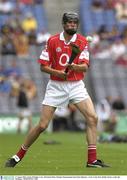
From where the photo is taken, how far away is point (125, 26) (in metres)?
41.0

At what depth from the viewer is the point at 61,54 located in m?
14.2

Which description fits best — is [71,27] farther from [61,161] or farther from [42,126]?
[61,161]

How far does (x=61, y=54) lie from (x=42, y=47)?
23.2 m

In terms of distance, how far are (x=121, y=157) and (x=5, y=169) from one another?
4.42 m

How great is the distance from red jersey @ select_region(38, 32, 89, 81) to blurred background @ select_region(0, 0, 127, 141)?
62.6ft

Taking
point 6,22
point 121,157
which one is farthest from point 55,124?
point 121,157

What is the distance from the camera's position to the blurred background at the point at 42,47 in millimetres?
35062

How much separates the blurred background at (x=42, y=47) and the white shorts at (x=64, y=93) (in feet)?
62.2

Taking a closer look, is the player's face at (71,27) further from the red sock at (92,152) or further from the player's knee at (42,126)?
the red sock at (92,152)

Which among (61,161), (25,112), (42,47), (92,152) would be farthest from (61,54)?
(42,47)

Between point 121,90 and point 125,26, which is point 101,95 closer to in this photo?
point 121,90

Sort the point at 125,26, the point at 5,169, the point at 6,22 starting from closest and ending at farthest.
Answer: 1. the point at 5,169
2. the point at 6,22
3. the point at 125,26

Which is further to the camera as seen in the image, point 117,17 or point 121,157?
point 117,17

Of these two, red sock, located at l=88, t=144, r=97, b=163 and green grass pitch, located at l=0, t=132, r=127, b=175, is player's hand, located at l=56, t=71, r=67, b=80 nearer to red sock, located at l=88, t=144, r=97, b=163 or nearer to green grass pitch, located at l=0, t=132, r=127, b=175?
red sock, located at l=88, t=144, r=97, b=163
